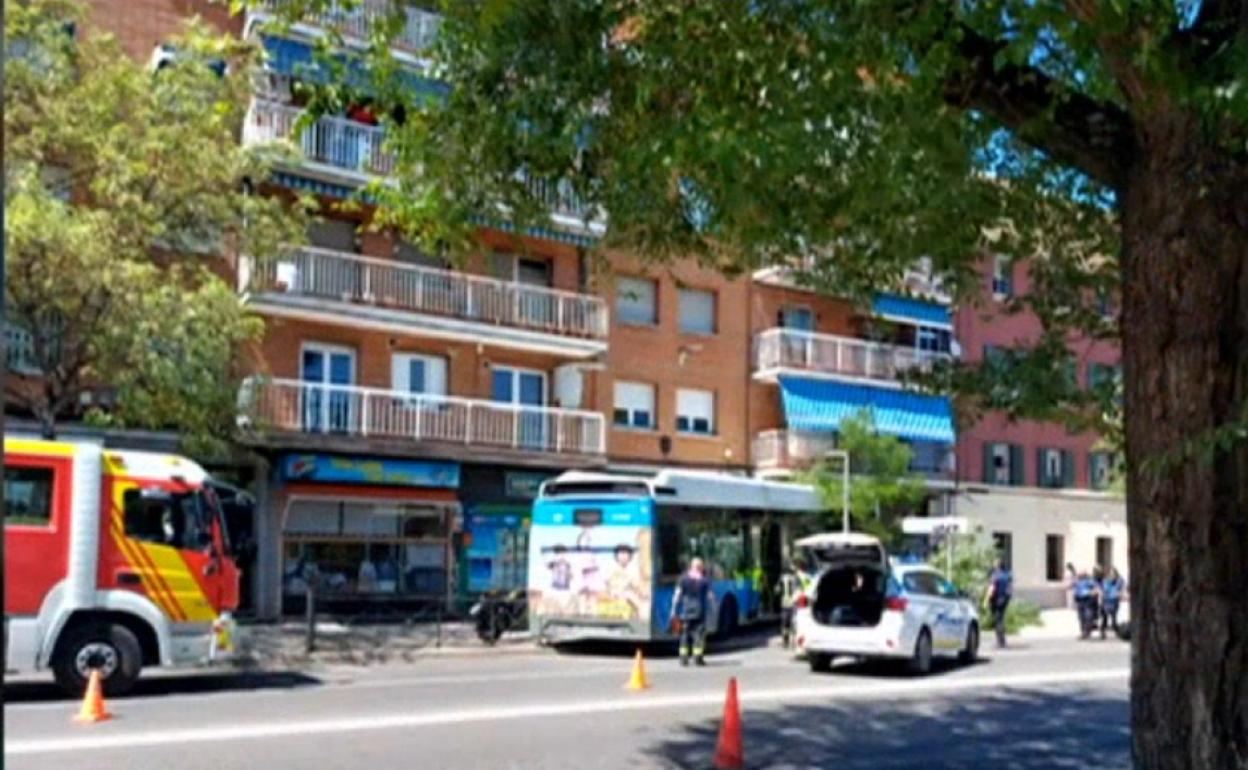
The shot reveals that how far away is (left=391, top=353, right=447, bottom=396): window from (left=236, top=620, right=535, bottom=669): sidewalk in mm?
5515

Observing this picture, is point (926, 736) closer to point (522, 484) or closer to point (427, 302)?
point (427, 302)

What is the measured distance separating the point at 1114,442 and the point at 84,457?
1147 cm

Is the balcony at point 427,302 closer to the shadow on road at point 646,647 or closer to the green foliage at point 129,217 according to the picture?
the green foliage at point 129,217

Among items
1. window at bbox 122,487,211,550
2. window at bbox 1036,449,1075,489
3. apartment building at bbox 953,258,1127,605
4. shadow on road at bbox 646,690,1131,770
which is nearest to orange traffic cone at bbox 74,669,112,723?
window at bbox 122,487,211,550

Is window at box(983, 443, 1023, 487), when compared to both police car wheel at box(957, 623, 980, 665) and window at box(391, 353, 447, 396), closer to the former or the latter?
window at box(391, 353, 447, 396)

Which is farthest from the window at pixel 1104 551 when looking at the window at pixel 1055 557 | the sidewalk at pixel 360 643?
the sidewalk at pixel 360 643

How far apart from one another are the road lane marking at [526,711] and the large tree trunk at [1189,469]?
5.65m

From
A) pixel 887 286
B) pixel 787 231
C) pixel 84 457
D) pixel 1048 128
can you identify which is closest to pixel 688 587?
pixel 84 457

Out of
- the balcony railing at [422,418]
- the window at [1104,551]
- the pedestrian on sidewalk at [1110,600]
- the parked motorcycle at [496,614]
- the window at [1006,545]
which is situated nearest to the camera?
the parked motorcycle at [496,614]

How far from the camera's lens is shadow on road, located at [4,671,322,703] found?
15.5 meters

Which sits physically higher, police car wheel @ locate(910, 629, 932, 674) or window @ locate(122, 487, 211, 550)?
window @ locate(122, 487, 211, 550)

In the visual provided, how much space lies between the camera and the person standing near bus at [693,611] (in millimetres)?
20750

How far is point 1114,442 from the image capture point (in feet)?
32.7

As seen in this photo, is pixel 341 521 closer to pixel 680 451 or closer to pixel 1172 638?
pixel 680 451
